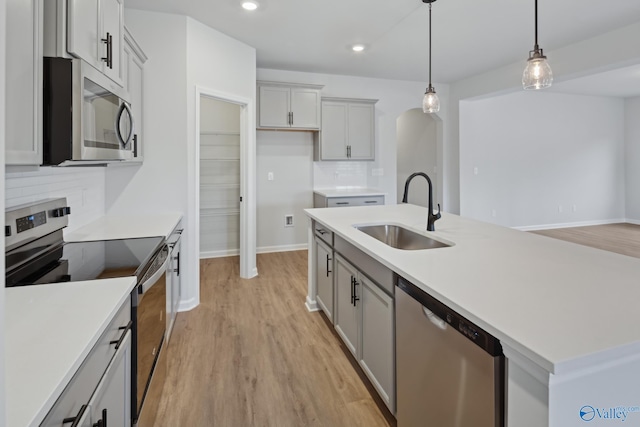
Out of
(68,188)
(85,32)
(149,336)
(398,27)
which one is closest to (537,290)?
(149,336)

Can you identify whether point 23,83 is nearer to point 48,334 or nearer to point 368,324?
point 48,334

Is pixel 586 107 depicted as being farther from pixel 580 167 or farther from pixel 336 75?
pixel 336 75

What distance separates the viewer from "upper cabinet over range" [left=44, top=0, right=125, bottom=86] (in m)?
1.36

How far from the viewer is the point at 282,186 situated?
17.8 ft

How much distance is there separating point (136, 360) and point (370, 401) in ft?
3.97

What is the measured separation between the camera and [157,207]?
3.23m

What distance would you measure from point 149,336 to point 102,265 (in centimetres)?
41

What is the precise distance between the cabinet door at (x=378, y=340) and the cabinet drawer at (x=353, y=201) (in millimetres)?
2891

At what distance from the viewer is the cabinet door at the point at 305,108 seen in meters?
4.94

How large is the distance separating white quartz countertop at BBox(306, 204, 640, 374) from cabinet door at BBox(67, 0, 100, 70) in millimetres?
1503

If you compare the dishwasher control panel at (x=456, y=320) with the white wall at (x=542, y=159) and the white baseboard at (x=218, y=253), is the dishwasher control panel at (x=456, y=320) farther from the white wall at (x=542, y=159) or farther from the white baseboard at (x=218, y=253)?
the white wall at (x=542, y=159)

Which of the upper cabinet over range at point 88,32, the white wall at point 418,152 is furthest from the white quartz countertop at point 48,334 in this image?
the white wall at point 418,152

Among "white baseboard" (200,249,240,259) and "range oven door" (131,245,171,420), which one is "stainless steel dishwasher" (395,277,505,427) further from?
"white baseboard" (200,249,240,259)

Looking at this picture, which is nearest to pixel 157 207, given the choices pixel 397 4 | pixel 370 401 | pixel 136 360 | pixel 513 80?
pixel 136 360
